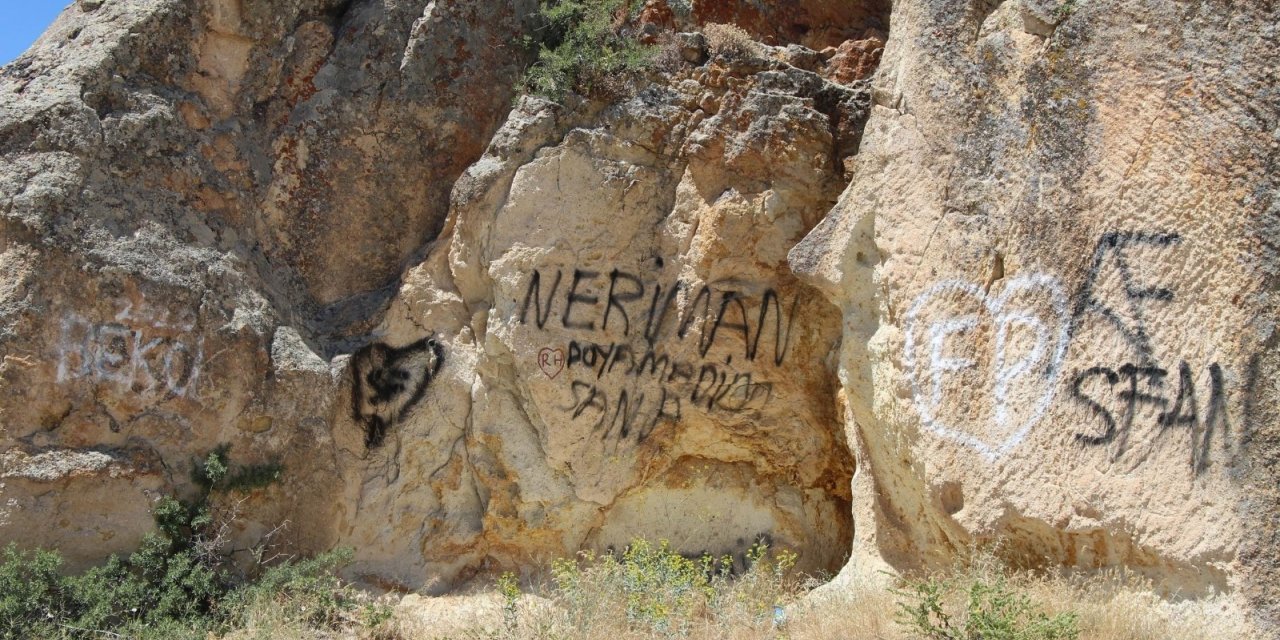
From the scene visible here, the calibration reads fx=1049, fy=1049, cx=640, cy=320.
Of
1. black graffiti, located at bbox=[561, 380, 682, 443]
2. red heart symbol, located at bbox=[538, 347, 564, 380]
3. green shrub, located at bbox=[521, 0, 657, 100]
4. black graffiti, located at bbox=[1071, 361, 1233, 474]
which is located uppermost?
green shrub, located at bbox=[521, 0, 657, 100]

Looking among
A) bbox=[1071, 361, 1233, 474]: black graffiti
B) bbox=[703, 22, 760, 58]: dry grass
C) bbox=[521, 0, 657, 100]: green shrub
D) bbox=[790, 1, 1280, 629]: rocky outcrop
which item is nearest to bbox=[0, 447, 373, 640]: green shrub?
bbox=[521, 0, 657, 100]: green shrub

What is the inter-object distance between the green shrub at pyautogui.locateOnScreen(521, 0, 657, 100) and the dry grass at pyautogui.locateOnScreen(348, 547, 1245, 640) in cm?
297

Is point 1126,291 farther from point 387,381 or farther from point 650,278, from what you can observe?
point 387,381

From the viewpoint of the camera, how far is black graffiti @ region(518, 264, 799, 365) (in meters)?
6.41

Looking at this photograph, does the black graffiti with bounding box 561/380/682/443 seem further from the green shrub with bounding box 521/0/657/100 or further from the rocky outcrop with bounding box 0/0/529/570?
the green shrub with bounding box 521/0/657/100

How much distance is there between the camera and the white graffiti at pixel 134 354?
5.65m

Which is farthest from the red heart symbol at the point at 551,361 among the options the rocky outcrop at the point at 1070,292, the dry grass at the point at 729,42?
the dry grass at the point at 729,42

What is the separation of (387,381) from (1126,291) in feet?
14.0

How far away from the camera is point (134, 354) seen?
229 inches

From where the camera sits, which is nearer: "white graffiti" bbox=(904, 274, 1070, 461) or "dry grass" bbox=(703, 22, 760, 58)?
"white graffiti" bbox=(904, 274, 1070, 461)

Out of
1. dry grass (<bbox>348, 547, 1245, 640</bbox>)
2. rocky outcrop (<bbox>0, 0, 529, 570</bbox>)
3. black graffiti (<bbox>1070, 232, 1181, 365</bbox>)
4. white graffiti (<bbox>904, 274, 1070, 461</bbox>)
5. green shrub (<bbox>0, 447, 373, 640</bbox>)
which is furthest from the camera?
rocky outcrop (<bbox>0, 0, 529, 570</bbox>)

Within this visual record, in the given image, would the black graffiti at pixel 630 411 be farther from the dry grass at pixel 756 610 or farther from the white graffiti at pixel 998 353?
the white graffiti at pixel 998 353

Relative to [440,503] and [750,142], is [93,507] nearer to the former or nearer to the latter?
[440,503]

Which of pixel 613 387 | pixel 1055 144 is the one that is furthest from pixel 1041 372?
pixel 613 387
